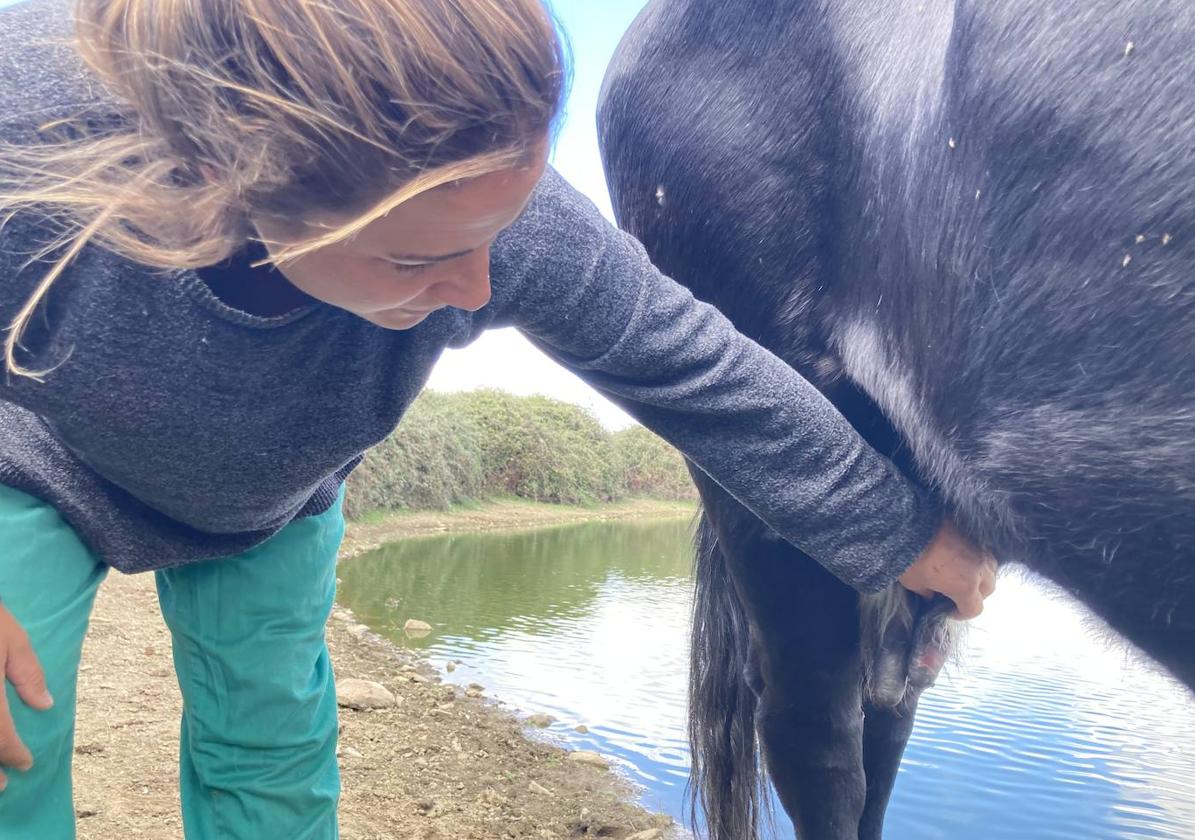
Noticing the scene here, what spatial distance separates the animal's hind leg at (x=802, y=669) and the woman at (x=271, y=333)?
Answer: 25 cm

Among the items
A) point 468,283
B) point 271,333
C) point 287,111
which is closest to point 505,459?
point 271,333

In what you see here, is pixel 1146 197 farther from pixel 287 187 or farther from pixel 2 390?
pixel 2 390

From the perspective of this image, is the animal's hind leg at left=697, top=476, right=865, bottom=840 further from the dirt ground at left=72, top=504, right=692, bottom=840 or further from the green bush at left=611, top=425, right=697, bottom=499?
the green bush at left=611, top=425, right=697, bottom=499

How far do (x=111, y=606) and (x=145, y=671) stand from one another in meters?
1.71

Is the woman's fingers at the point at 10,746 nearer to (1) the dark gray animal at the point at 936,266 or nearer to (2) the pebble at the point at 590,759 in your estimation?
(1) the dark gray animal at the point at 936,266

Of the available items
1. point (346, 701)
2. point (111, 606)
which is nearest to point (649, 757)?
point (346, 701)

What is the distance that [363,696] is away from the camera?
11.2 ft

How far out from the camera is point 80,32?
884 millimetres

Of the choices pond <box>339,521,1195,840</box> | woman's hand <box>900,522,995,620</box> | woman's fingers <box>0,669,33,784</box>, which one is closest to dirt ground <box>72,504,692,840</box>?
pond <box>339,521,1195,840</box>

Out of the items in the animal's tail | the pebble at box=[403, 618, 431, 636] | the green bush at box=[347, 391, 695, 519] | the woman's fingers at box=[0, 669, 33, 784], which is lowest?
the woman's fingers at box=[0, 669, 33, 784]

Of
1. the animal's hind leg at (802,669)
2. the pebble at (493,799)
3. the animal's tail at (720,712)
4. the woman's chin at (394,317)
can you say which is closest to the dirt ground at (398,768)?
the pebble at (493,799)

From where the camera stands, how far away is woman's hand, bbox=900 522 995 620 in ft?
4.46

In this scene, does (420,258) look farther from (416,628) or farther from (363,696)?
(416,628)

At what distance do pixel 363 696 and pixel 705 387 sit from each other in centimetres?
259
